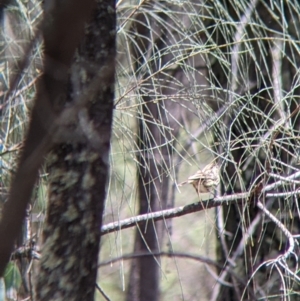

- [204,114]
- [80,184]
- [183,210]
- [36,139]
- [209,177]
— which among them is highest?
[204,114]

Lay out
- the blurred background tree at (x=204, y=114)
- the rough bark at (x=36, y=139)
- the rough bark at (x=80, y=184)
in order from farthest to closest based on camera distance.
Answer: the blurred background tree at (x=204, y=114)
the rough bark at (x=80, y=184)
the rough bark at (x=36, y=139)

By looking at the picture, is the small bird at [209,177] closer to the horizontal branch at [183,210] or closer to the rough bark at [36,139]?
the horizontal branch at [183,210]

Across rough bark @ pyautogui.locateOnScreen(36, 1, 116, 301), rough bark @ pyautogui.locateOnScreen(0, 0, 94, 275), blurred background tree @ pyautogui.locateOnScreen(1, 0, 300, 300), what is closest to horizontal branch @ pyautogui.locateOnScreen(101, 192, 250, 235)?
blurred background tree @ pyautogui.locateOnScreen(1, 0, 300, 300)

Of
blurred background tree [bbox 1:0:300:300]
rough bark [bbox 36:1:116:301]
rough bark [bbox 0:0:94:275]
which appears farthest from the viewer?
blurred background tree [bbox 1:0:300:300]

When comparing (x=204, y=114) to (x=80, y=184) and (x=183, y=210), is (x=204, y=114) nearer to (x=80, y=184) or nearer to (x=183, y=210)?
(x=183, y=210)

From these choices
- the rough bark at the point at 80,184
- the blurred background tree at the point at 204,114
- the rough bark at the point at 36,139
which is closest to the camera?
the rough bark at the point at 36,139

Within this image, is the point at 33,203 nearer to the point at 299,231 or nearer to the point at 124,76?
the point at 124,76

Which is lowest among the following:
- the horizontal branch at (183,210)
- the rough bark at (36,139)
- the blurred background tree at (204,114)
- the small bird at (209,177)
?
the rough bark at (36,139)

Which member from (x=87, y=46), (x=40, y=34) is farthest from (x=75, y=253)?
(x=40, y=34)

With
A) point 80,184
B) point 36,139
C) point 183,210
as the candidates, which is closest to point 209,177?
point 183,210

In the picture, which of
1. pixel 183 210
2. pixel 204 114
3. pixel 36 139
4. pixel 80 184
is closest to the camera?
pixel 36 139

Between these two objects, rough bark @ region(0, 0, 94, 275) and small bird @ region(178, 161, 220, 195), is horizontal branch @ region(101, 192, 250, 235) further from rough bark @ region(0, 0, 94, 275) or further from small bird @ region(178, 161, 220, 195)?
rough bark @ region(0, 0, 94, 275)

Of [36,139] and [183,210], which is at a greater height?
[183,210]

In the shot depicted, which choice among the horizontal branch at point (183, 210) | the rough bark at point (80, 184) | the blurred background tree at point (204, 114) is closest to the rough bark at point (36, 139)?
the rough bark at point (80, 184)
